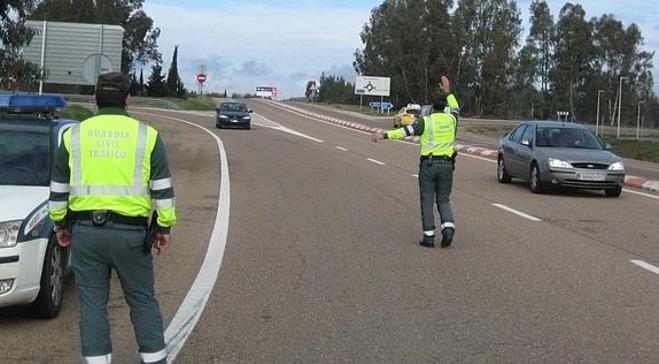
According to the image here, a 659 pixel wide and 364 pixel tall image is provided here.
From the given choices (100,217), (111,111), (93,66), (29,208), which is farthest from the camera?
(93,66)

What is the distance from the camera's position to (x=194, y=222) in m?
11.5

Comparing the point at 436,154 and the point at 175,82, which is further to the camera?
the point at 175,82

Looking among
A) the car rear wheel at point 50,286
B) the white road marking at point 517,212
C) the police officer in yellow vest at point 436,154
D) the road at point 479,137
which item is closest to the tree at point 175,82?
the road at point 479,137

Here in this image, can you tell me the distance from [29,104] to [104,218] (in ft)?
11.6

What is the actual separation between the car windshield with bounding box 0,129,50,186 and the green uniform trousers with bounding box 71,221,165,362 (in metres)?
2.79

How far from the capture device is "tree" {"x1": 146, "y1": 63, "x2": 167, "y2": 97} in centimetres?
9644

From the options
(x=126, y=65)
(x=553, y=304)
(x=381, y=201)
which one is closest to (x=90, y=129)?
(x=553, y=304)

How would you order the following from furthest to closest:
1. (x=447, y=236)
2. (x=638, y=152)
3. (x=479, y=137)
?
(x=479, y=137) → (x=638, y=152) → (x=447, y=236)

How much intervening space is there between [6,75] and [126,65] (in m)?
93.1

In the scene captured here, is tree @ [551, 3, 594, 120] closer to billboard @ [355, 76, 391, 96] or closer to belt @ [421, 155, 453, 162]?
billboard @ [355, 76, 391, 96]

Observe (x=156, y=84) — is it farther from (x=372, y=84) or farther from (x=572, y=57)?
(x=572, y=57)

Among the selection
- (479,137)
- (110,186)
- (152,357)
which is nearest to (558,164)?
(152,357)

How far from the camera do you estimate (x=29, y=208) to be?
6.07 meters

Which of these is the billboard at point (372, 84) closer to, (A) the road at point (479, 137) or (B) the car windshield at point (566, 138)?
(A) the road at point (479, 137)
